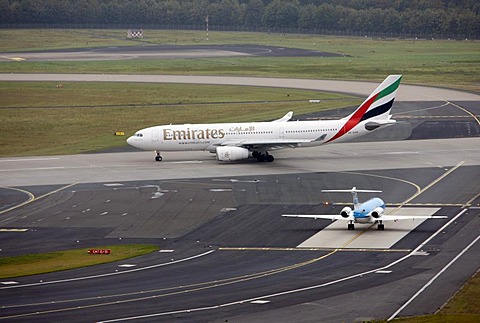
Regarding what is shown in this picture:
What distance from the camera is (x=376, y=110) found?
107812 mm

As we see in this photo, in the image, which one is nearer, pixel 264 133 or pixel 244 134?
pixel 244 134

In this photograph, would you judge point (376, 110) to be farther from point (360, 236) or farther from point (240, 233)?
point (240, 233)

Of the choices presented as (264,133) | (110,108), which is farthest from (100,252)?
(110,108)

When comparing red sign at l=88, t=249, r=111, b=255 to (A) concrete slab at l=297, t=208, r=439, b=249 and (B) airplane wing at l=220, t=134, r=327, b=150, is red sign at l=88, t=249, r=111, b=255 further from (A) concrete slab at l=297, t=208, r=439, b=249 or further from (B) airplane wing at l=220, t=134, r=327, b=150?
(B) airplane wing at l=220, t=134, r=327, b=150

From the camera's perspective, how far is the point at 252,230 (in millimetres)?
76125

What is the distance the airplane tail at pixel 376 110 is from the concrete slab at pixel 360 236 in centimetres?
3035

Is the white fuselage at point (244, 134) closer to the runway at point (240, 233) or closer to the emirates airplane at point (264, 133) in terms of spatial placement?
the emirates airplane at point (264, 133)

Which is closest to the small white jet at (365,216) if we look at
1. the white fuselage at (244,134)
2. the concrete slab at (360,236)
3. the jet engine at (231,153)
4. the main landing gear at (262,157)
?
the concrete slab at (360,236)

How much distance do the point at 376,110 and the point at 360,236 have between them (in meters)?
37.0

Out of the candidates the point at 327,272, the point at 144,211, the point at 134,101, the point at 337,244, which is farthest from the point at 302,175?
the point at 134,101

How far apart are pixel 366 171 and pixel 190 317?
48421 millimetres

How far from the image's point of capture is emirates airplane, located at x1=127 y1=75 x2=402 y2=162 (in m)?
106

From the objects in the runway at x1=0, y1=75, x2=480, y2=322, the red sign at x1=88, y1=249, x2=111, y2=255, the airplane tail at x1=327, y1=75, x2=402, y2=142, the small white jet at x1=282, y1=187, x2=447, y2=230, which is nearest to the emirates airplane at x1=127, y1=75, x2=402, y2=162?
the airplane tail at x1=327, y1=75, x2=402, y2=142

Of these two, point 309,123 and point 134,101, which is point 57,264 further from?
point 134,101
